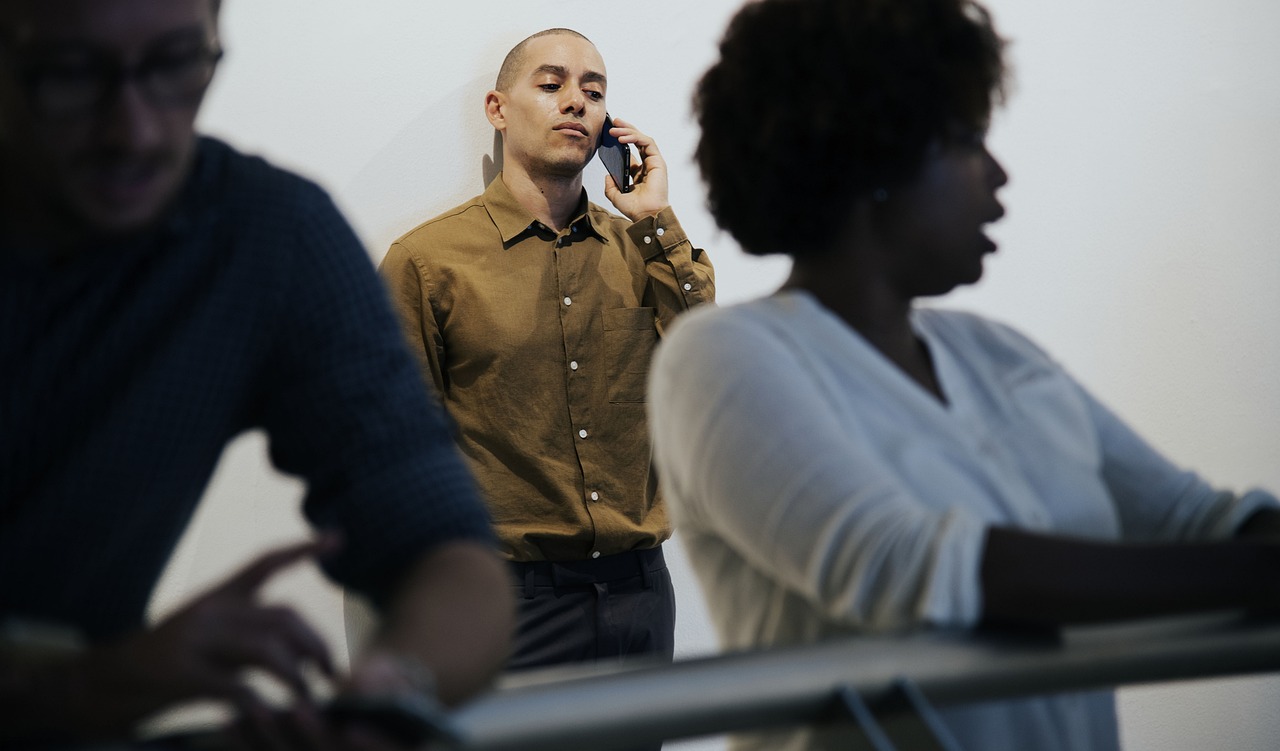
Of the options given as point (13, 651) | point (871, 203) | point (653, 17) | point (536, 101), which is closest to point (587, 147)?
point (536, 101)

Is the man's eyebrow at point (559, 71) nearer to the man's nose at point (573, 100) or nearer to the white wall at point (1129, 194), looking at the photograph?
the man's nose at point (573, 100)

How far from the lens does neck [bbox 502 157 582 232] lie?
9.87 feet

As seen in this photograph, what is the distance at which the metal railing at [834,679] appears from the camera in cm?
72

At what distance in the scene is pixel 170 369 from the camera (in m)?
0.86

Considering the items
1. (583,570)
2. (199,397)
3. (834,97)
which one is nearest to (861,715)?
(199,397)

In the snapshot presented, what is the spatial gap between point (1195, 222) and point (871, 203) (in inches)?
95.8

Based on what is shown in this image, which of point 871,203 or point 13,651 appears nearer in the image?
point 13,651

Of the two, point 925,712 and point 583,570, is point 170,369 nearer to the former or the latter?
point 925,712

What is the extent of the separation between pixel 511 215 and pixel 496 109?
292 millimetres

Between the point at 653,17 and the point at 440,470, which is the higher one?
the point at 653,17

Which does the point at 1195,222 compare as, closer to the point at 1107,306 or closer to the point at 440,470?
the point at 1107,306

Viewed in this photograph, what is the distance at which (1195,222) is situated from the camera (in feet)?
10.8

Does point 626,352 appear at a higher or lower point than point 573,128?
lower

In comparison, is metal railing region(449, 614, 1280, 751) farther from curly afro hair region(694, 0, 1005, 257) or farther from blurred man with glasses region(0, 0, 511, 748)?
curly afro hair region(694, 0, 1005, 257)
